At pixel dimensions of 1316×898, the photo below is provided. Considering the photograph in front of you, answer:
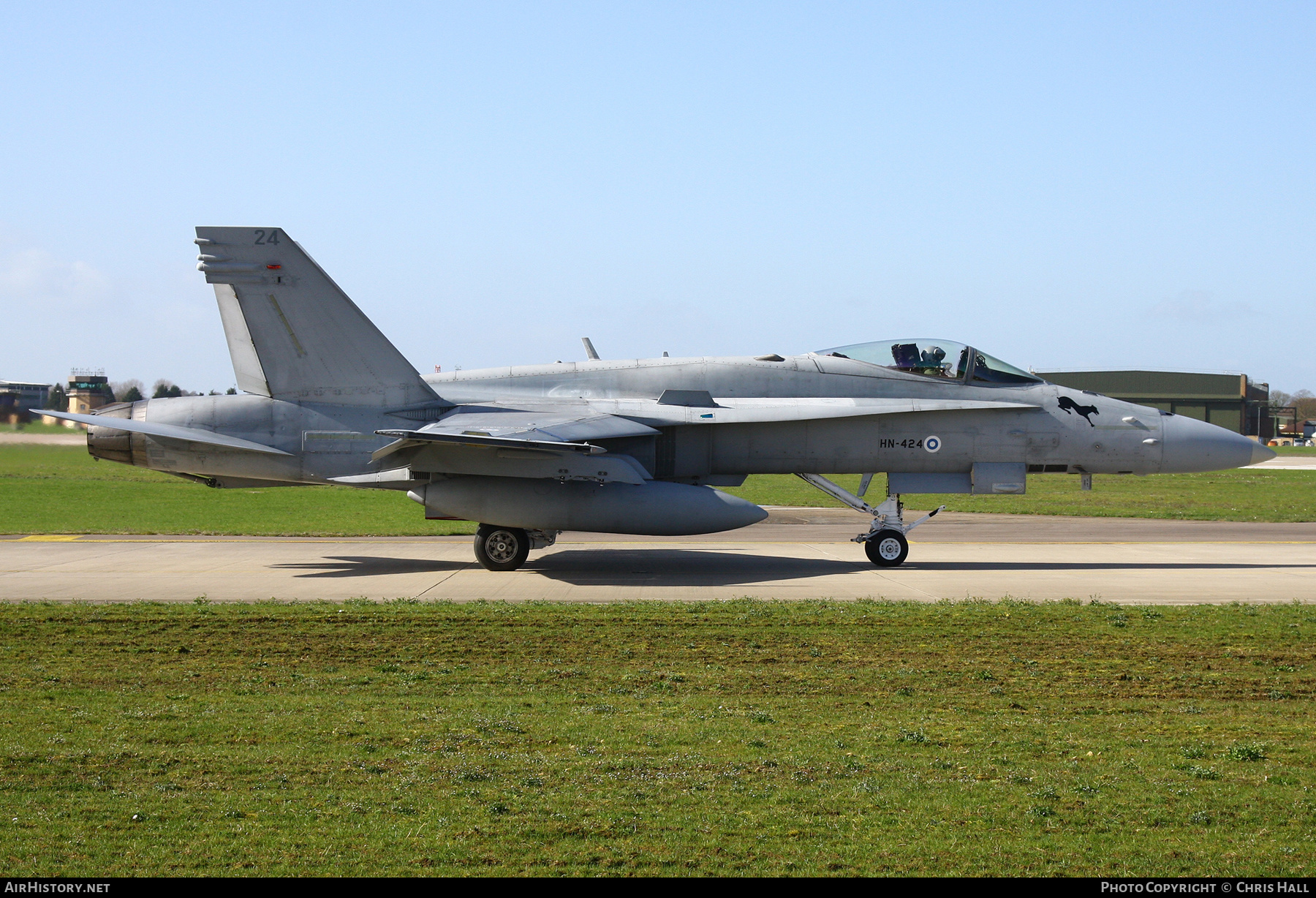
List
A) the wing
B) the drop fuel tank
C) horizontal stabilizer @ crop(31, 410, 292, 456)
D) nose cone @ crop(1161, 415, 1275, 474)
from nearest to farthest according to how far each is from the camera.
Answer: the wing < the drop fuel tank < horizontal stabilizer @ crop(31, 410, 292, 456) < nose cone @ crop(1161, 415, 1275, 474)

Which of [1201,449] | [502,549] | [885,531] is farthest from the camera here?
[885,531]

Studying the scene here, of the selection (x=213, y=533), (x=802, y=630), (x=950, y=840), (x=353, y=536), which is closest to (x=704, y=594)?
→ (x=802, y=630)

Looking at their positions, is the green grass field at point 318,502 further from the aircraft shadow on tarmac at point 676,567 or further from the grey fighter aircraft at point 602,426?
the grey fighter aircraft at point 602,426

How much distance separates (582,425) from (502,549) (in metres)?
2.44

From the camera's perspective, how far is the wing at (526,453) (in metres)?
15.1

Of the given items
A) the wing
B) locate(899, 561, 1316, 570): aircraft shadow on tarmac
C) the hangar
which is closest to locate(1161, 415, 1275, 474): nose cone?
locate(899, 561, 1316, 570): aircraft shadow on tarmac

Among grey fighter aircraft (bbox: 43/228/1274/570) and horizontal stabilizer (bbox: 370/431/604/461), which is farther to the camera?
grey fighter aircraft (bbox: 43/228/1274/570)

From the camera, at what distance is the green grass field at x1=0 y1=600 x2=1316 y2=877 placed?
4957 mm

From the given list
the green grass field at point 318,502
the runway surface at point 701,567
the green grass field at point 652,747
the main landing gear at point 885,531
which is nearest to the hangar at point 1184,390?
the green grass field at point 318,502

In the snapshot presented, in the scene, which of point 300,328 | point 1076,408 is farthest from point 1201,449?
point 300,328

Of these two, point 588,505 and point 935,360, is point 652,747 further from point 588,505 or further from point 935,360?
point 935,360

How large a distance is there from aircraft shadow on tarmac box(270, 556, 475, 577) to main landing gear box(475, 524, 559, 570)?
24.3 inches

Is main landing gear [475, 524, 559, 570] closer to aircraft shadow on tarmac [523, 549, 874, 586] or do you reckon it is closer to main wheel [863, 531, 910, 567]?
aircraft shadow on tarmac [523, 549, 874, 586]

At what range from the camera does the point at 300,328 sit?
16141 millimetres
